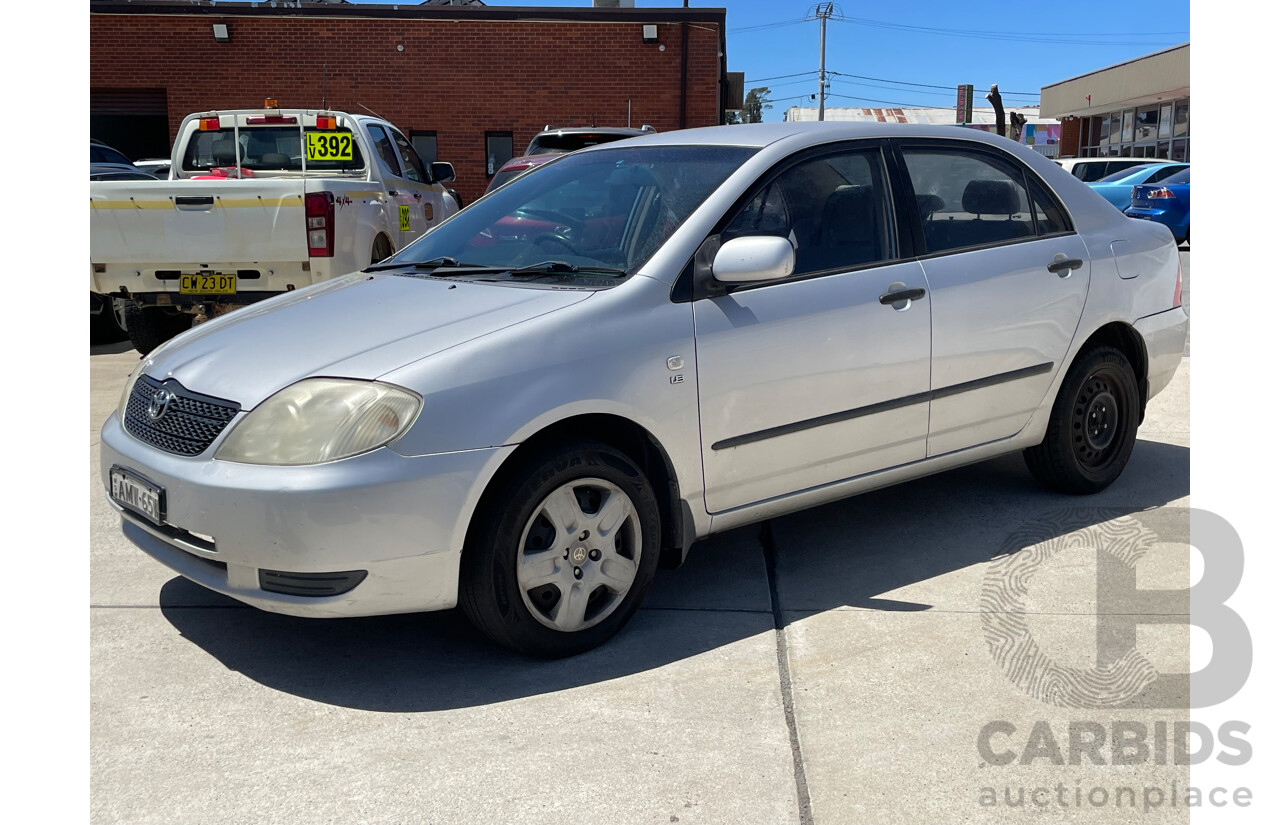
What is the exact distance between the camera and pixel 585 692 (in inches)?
137

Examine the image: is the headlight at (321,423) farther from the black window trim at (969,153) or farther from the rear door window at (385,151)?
the rear door window at (385,151)

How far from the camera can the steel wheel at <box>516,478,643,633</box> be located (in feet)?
11.7

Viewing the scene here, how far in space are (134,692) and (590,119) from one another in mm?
20658

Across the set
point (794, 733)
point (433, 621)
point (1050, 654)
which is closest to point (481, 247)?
point (433, 621)

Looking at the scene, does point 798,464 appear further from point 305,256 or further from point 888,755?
point 305,256

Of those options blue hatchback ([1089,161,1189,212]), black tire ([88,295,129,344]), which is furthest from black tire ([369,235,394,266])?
blue hatchback ([1089,161,1189,212])

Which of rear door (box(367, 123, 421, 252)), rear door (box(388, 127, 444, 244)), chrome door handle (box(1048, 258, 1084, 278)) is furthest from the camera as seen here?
rear door (box(388, 127, 444, 244))

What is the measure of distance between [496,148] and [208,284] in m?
16.1

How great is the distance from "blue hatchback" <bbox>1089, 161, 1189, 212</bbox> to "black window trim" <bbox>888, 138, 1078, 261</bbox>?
18182 mm

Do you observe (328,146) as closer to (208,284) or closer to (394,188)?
(394,188)

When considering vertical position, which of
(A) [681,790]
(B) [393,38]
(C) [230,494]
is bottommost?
(A) [681,790]

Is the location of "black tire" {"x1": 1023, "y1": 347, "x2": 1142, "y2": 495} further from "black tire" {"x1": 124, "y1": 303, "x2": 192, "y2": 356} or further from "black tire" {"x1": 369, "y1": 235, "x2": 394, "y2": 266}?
"black tire" {"x1": 124, "y1": 303, "x2": 192, "y2": 356}

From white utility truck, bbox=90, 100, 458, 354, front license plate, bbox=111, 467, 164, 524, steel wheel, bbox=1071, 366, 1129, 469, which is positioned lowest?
front license plate, bbox=111, 467, 164, 524

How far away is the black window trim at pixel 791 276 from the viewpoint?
384 cm
